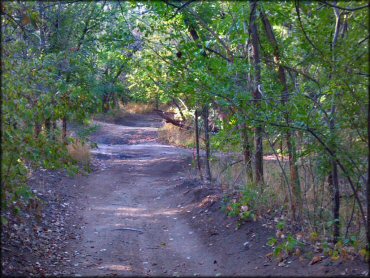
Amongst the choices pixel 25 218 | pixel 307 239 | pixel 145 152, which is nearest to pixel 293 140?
pixel 307 239

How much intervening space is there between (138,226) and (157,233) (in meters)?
0.67

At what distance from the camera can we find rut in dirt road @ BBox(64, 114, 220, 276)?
7.79 meters

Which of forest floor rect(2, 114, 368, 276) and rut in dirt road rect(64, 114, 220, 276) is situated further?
rut in dirt road rect(64, 114, 220, 276)

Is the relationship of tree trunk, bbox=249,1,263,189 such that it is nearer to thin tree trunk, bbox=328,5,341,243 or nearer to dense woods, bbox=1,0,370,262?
dense woods, bbox=1,0,370,262

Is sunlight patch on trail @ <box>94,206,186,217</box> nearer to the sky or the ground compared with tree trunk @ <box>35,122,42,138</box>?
nearer to the ground

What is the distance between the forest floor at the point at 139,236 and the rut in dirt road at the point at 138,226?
0.02 meters

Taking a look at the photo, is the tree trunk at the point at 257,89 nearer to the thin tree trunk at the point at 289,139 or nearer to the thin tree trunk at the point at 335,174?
the thin tree trunk at the point at 289,139

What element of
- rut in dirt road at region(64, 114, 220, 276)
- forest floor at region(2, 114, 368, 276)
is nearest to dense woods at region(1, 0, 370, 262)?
forest floor at region(2, 114, 368, 276)

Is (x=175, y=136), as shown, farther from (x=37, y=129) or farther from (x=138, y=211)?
(x=37, y=129)

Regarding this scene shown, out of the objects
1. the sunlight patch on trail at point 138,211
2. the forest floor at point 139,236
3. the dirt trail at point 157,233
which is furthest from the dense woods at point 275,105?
the sunlight patch on trail at point 138,211

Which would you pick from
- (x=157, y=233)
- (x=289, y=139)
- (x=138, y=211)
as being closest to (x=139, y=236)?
(x=157, y=233)

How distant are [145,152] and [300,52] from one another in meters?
16.4

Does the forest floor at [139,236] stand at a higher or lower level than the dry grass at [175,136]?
lower

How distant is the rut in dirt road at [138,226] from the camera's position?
7.79 m
